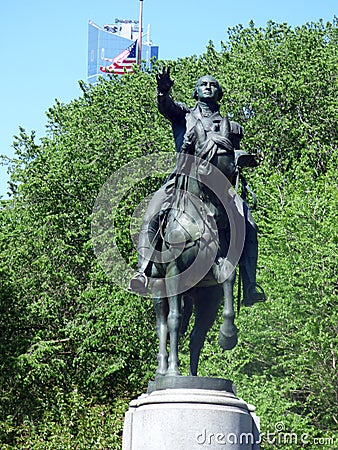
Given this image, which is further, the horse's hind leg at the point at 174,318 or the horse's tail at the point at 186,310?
the horse's tail at the point at 186,310

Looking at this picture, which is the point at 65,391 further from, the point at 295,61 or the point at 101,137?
the point at 295,61

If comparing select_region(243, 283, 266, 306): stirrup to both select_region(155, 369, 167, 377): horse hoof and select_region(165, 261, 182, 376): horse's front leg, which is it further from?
select_region(155, 369, 167, 377): horse hoof

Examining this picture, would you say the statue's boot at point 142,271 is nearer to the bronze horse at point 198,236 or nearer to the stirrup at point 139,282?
the stirrup at point 139,282

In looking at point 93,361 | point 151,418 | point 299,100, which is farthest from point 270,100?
point 151,418

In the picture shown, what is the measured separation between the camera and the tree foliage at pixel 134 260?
23.4m

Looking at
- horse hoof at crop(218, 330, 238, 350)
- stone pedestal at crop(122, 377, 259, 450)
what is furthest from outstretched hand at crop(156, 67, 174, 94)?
stone pedestal at crop(122, 377, 259, 450)

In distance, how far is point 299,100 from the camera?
1204 inches

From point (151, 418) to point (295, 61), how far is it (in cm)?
2302

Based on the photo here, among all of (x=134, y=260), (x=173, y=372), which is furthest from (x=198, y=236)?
(x=134, y=260)

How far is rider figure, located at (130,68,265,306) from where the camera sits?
36.4 feet

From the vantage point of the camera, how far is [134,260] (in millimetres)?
26547

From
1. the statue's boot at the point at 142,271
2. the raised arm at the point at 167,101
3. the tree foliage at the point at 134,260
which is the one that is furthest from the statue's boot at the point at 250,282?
the tree foliage at the point at 134,260

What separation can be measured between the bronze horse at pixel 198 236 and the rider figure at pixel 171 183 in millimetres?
126

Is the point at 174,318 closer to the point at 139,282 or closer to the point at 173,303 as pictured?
the point at 173,303
